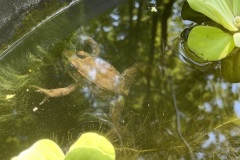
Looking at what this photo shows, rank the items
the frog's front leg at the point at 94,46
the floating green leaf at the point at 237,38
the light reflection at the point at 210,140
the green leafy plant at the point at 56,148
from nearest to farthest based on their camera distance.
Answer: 1. the green leafy plant at the point at 56,148
2. the light reflection at the point at 210,140
3. the floating green leaf at the point at 237,38
4. the frog's front leg at the point at 94,46

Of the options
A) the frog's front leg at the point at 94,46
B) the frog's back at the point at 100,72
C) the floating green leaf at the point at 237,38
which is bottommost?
the floating green leaf at the point at 237,38

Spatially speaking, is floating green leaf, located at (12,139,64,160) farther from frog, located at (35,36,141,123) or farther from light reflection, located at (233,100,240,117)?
light reflection, located at (233,100,240,117)

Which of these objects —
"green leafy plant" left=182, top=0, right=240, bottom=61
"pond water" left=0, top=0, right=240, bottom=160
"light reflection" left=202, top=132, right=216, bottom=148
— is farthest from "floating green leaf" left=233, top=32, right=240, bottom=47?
"light reflection" left=202, top=132, right=216, bottom=148

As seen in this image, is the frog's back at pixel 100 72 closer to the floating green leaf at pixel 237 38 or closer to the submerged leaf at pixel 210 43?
the submerged leaf at pixel 210 43

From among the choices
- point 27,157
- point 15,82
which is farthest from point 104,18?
point 27,157

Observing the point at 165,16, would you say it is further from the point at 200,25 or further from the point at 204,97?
the point at 204,97

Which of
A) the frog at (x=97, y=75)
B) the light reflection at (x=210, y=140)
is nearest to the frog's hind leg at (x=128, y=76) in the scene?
the frog at (x=97, y=75)

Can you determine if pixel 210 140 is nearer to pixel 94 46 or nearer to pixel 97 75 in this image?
pixel 97 75

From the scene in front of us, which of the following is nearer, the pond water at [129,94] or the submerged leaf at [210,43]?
the pond water at [129,94]
